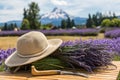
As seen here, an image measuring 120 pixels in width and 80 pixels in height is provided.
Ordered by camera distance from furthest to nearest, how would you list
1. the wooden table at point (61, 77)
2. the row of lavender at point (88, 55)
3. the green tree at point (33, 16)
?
1. the green tree at point (33, 16)
2. the row of lavender at point (88, 55)
3. the wooden table at point (61, 77)

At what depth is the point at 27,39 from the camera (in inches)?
107

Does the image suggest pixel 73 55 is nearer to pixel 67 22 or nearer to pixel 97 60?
pixel 97 60

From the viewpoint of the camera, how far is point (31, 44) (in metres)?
2.70

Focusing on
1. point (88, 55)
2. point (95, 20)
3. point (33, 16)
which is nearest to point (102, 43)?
point (88, 55)

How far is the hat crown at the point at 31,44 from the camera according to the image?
270 centimetres

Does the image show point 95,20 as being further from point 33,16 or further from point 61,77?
point 61,77

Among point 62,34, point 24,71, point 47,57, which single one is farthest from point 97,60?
point 62,34

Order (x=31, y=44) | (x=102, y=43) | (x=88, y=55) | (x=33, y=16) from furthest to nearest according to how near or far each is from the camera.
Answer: (x=33, y=16) < (x=102, y=43) < (x=88, y=55) < (x=31, y=44)

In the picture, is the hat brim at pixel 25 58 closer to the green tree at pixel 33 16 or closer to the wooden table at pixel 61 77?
the wooden table at pixel 61 77

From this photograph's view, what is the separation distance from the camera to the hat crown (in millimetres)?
2703

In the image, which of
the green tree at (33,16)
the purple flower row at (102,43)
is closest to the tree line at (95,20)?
the green tree at (33,16)

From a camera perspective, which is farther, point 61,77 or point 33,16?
point 33,16

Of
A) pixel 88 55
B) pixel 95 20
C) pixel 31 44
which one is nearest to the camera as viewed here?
pixel 31 44

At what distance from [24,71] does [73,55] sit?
441 millimetres
